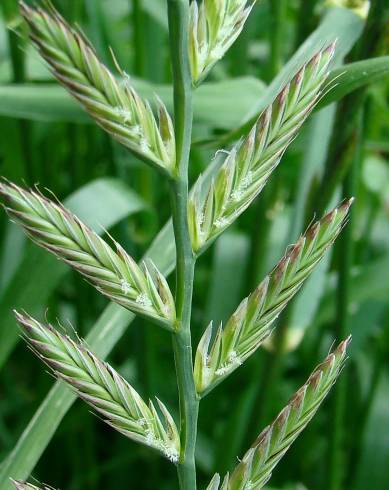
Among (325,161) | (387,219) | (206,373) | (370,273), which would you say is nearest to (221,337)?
(206,373)

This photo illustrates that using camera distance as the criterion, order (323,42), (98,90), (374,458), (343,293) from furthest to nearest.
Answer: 1. (374,458)
2. (343,293)
3. (323,42)
4. (98,90)

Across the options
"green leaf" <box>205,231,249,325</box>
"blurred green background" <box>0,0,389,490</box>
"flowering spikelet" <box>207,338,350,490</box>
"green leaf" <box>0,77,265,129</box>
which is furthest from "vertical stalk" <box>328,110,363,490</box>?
"flowering spikelet" <box>207,338,350,490</box>

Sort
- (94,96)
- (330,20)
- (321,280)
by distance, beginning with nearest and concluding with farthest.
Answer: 1. (94,96)
2. (330,20)
3. (321,280)

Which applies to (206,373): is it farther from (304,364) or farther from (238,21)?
(304,364)

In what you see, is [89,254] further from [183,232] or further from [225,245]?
[225,245]

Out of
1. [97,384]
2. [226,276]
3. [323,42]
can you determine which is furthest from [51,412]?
[226,276]

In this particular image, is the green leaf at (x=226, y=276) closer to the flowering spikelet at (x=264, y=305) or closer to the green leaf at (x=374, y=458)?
the green leaf at (x=374, y=458)
